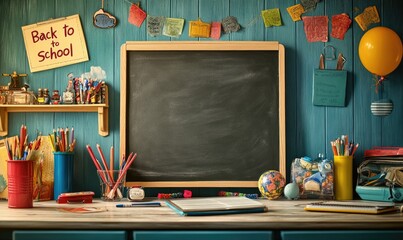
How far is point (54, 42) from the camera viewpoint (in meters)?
2.67

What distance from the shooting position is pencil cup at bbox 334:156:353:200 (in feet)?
8.18

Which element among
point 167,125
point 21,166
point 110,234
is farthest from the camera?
point 167,125

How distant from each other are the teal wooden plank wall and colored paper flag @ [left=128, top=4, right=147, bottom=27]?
29mm

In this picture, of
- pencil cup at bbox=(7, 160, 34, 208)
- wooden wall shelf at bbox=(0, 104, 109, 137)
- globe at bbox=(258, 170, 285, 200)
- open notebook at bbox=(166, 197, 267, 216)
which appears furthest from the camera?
wooden wall shelf at bbox=(0, 104, 109, 137)

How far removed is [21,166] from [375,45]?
5.48ft

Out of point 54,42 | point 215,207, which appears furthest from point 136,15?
point 215,207

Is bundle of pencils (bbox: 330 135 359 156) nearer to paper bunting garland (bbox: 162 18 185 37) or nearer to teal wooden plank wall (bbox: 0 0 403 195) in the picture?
teal wooden plank wall (bbox: 0 0 403 195)

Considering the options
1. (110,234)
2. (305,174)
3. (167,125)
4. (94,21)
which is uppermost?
(94,21)

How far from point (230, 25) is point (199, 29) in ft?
0.51

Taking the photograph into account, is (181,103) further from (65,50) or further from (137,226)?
(137,226)

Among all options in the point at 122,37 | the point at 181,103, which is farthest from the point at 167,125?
the point at 122,37

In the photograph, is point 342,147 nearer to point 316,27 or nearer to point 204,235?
point 316,27

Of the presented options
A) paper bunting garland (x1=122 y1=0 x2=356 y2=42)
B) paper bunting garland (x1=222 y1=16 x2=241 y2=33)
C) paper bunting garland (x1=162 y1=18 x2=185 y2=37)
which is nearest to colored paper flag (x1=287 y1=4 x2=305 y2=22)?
paper bunting garland (x1=122 y1=0 x2=356 y2=42)

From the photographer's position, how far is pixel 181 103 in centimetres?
260
